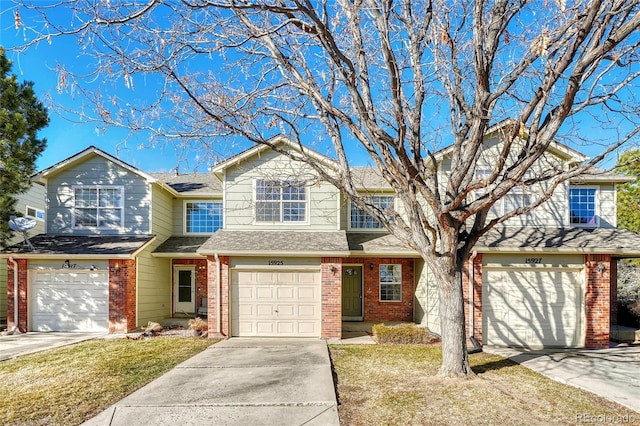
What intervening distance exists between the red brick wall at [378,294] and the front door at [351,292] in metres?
0.38

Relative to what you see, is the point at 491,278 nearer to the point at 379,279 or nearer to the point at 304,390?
the point at 379,279

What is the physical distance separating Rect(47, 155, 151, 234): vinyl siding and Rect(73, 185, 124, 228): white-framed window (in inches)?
5.8

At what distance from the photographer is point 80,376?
7.48 metres

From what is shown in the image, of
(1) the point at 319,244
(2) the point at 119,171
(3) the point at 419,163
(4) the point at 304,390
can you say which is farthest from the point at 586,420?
(2) the point at 119,171

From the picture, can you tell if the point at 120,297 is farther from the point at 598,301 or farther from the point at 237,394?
the point at 598,301

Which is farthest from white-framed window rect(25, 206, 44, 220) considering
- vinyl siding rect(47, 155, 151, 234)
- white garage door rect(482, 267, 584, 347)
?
white garage door rect(482, 267, 584, 347)

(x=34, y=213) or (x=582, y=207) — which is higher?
(x=582, y=207)

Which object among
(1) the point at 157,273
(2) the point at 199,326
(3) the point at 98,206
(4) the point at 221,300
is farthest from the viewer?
(1) the point at 157,273

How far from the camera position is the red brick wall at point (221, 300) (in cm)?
1155

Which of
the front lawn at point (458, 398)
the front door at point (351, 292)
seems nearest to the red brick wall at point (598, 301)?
the front lawn at point (458, 398)

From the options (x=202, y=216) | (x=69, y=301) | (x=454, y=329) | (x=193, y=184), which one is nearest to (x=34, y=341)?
(x=69, y=301)

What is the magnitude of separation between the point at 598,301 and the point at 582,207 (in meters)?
3.05

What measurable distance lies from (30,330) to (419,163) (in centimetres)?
1330

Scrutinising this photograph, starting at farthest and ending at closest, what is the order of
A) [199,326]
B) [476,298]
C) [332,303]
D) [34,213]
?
[34,213] → [199,326] → [332,303] → [476,298]
